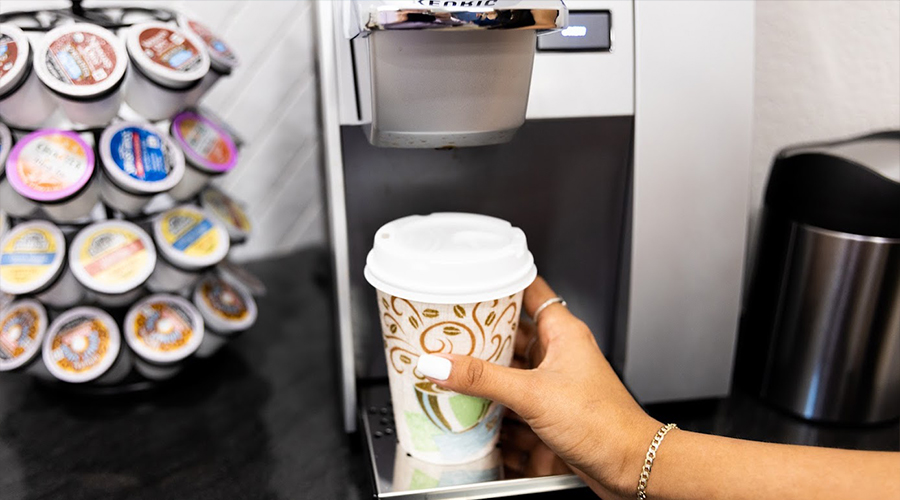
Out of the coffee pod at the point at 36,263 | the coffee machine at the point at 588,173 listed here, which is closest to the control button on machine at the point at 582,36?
the coffee machine at the point at 588,173

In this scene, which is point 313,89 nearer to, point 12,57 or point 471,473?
point 12,57

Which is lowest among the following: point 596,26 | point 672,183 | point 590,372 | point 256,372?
point 256,372

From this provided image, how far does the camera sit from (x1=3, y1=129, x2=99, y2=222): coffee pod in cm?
58

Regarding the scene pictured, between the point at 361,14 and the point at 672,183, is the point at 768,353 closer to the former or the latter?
the point at 672,183

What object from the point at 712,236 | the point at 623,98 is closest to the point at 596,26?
the point at 623,98

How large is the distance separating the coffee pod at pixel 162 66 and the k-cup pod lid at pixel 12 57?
8cm

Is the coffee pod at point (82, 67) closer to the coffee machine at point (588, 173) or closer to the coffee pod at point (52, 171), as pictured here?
the coffee pod at point (52, 171)

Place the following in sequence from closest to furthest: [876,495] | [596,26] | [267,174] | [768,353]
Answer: [876,495]
[596,26]
[768,353]
[267,174]

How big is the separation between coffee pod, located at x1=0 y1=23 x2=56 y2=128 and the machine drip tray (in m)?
0.39

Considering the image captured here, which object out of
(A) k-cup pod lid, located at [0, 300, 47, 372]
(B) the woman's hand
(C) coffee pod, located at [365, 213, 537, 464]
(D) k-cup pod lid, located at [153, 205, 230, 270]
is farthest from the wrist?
(A) k-cup pod lid, located at [0, 300, 47, 372]

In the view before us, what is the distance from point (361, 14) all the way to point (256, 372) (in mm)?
452

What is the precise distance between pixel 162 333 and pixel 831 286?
61 centimetres

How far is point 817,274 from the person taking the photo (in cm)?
62

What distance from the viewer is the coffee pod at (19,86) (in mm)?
557
